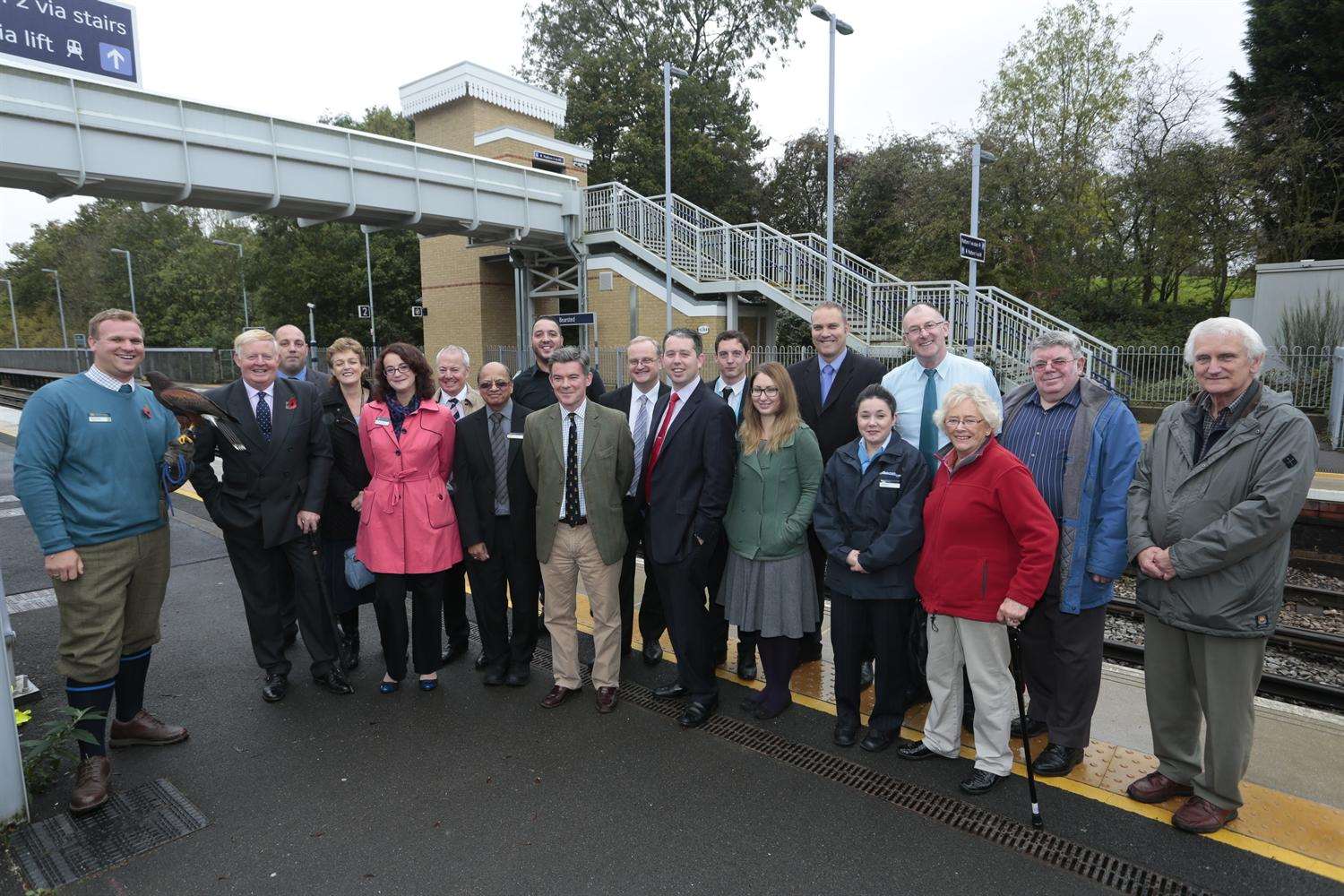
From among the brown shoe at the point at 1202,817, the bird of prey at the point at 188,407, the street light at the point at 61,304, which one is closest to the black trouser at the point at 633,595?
the bird of prey at the point at 188,407

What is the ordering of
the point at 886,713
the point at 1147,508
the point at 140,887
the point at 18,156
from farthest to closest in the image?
1. the point at 18,156
2. the point at 886,713
3. the point at 1147,508
4. the point at 140,887

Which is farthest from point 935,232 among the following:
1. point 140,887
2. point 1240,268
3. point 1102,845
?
point 140,887

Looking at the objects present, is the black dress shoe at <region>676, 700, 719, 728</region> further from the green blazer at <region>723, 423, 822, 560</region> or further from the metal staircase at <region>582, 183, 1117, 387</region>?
the metal staircase at <region>582, 183, 1117, 387</region>

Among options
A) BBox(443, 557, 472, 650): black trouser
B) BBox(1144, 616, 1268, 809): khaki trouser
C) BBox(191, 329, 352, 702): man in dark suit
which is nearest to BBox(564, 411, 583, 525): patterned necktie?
BBox(443, 557, 472, 650): black trouser

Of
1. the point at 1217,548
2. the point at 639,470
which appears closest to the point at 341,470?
the point at 639,470

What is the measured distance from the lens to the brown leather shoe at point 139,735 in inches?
160

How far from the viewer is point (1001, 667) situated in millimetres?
3611

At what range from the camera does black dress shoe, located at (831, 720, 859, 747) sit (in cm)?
400

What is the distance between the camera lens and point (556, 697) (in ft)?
14.9

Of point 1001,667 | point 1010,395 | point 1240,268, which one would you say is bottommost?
point 1001,667

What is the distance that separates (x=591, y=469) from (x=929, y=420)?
6.39 ft

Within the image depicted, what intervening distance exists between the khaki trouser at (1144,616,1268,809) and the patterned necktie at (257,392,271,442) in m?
4.76

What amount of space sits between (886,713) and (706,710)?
3.22ft

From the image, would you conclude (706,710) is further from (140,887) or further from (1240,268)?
(1240,268)
